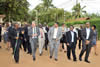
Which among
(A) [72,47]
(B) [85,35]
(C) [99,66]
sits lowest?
(C) [99,66]

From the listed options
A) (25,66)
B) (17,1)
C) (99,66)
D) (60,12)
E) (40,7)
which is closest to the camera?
(25,66)

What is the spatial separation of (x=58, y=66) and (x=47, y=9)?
49905 millimetres

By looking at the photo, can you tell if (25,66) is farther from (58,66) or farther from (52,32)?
(52,32)

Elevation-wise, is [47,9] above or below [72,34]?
above

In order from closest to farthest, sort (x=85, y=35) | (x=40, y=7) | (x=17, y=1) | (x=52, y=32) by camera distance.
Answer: (x=85, y=35) < (x=52, y=32) < (x=17, y=1) < (x=40, y=7)

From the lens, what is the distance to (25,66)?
6340 millimetres

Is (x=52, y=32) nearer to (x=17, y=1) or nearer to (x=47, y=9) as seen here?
(x=17, y=1)

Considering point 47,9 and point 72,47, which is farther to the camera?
point 47,9

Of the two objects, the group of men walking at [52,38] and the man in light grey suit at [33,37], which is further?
the man in light grey suit at [33,37]

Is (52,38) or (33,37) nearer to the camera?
(33,37)

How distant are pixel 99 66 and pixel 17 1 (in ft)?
106

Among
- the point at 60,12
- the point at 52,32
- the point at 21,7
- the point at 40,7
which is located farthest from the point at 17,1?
the point at 52,32

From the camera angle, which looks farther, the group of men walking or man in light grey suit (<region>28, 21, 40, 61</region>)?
man in light grey suit (<region>28, 21, 40, 61</region>)

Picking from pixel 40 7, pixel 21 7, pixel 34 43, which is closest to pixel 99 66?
pixel 34 43
